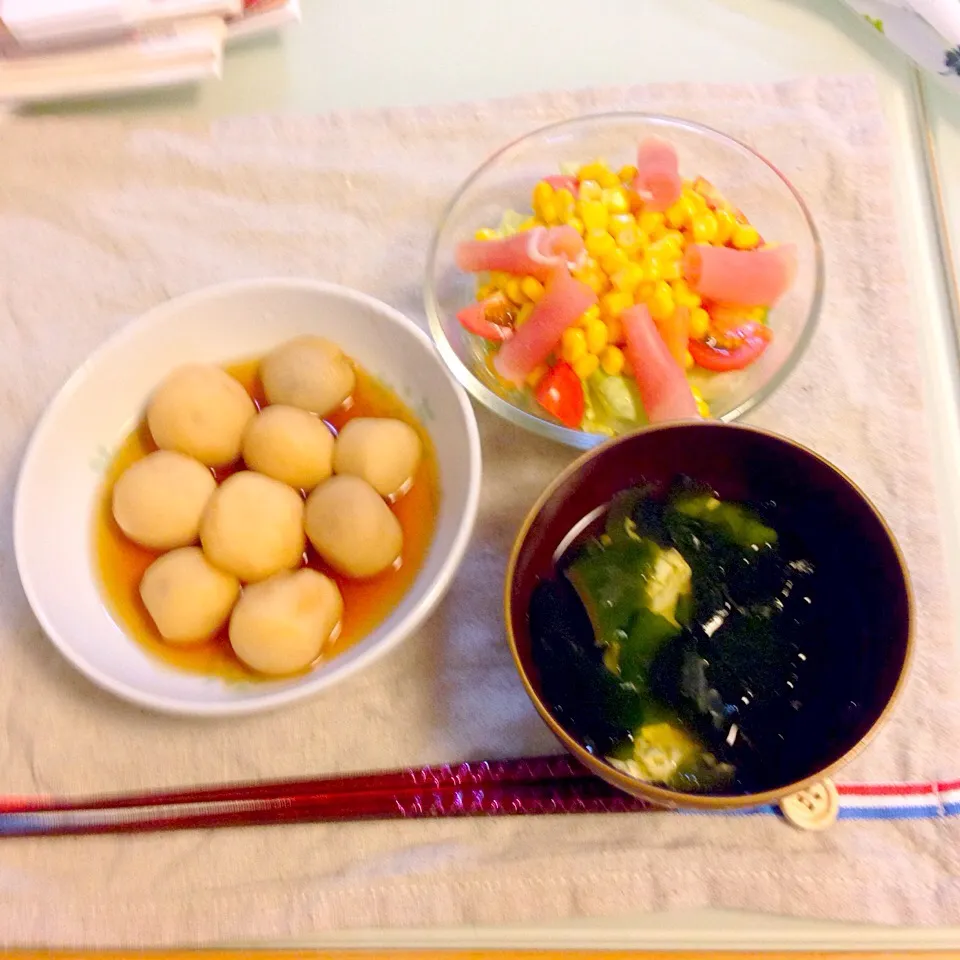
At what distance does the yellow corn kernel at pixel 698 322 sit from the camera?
742 mm

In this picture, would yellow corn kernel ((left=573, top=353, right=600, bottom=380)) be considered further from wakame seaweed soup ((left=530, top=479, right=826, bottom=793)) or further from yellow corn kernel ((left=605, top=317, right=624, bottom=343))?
wakame seaweed soup ((left=530, top=479, right=826, bottom=793))

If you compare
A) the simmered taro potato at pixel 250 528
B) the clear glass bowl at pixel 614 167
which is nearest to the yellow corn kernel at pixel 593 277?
the clear glass bowl at pixel 614 167

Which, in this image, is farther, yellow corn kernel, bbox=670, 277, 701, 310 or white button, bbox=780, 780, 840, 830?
yellow corn kernel, bbox=670, 277, 701, 310

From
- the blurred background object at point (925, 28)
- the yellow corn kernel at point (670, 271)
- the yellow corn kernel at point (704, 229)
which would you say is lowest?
the yellow corn kernel at point (670, 271)

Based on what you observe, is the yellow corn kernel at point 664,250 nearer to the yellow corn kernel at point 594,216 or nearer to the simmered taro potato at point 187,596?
the yellow corn kernel at point 594,216

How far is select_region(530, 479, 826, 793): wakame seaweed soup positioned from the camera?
1.82ft

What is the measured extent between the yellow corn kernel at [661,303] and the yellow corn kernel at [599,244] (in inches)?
2.2

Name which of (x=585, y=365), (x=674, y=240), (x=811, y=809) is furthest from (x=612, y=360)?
(x=811, y=809)

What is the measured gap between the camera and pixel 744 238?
77 centimetres

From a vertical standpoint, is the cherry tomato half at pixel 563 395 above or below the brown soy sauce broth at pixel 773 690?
above

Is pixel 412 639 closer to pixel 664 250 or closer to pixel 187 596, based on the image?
pixel 187 596

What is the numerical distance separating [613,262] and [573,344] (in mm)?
88

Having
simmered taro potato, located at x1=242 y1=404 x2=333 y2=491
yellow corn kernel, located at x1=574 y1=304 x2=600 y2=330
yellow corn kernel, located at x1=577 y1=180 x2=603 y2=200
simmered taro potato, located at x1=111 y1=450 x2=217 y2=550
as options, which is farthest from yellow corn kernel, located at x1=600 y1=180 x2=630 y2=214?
simmered taro potato, located at x1=111 y1=450 x2=217 y2=550

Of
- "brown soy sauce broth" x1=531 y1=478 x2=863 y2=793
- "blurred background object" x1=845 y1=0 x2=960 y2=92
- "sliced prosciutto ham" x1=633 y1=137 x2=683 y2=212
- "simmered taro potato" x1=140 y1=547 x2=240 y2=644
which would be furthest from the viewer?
"blurred background object" x1=845 y1=0 x2=960 y2=92
